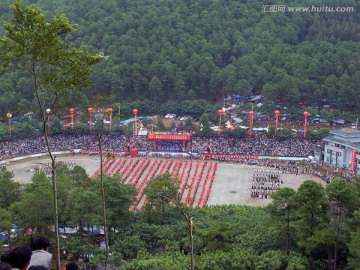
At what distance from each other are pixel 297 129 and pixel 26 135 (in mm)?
22710

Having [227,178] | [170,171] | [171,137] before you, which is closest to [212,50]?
[171,137]

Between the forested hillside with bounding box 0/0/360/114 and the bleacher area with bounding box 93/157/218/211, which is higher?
the forested hillside with bounding box 0/0/360/114

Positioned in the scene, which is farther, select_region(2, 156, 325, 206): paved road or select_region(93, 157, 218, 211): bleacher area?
select_region(93, 157, 218, 211): bleacher area


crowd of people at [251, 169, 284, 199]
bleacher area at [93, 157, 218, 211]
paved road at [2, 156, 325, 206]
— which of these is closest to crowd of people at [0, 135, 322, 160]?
paved road at [2, 156, 325, 206]

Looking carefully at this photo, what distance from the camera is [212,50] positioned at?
6112 cm

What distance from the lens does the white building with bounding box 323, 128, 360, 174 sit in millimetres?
36844

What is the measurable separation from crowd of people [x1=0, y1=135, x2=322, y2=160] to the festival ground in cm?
167

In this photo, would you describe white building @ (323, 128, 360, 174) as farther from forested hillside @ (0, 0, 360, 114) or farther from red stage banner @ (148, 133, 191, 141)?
forested hillside @ (0, 0, 360, 114)

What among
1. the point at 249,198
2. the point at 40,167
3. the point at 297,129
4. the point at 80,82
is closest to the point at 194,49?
the point at 297,129

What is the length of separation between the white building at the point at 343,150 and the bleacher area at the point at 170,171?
26.8ft

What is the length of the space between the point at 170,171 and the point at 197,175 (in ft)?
7.57

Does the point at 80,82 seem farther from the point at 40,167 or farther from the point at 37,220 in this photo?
the point at 40,167

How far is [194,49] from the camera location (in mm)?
61188

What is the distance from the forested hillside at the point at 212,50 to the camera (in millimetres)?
53062
